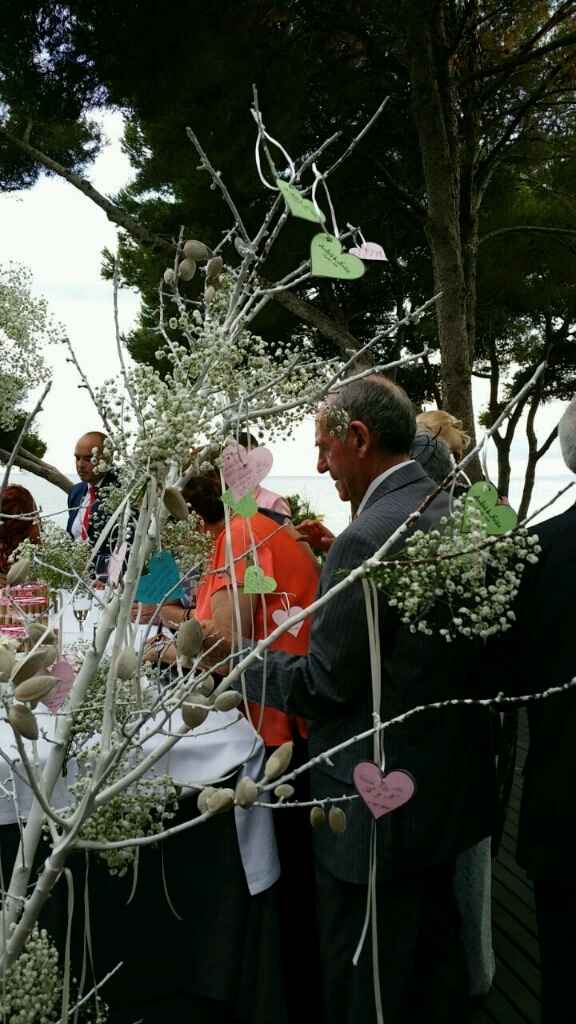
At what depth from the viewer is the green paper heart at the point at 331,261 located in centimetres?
81

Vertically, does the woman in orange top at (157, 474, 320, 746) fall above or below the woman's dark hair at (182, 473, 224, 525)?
below

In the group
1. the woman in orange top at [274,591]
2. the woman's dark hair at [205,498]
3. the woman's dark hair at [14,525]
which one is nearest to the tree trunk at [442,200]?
the woman's dark hair at [14,525]

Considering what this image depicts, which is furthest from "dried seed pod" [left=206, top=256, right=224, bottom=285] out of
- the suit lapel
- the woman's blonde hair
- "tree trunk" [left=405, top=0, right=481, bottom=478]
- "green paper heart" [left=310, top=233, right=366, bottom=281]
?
"tree trunk" [left=405, top=0, right=481, bottom=478]

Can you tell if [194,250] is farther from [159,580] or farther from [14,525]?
[14,525]

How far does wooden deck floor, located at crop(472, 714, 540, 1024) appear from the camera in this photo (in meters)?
2.22

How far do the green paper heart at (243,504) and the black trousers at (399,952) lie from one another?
853 mm

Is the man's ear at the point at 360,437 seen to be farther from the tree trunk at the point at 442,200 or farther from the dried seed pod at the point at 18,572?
the tree trunk at the point at 442,200

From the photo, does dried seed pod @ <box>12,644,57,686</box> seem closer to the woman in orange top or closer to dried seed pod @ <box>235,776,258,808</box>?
dried seed pod @ <box>235,776,258,808</box>

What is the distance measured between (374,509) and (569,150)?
7.70 meters

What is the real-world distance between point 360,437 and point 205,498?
62cm

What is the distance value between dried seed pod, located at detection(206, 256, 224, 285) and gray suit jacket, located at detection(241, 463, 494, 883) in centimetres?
66

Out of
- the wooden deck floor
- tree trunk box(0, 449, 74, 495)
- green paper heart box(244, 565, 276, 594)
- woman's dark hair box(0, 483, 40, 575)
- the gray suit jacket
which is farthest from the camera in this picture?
tree trunk box(0, 449, 74, 495)

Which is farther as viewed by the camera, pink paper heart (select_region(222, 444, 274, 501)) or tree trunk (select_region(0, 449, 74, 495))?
tree trunk (select_region(0, 449, 74, 495))

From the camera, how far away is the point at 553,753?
1.52 metres
